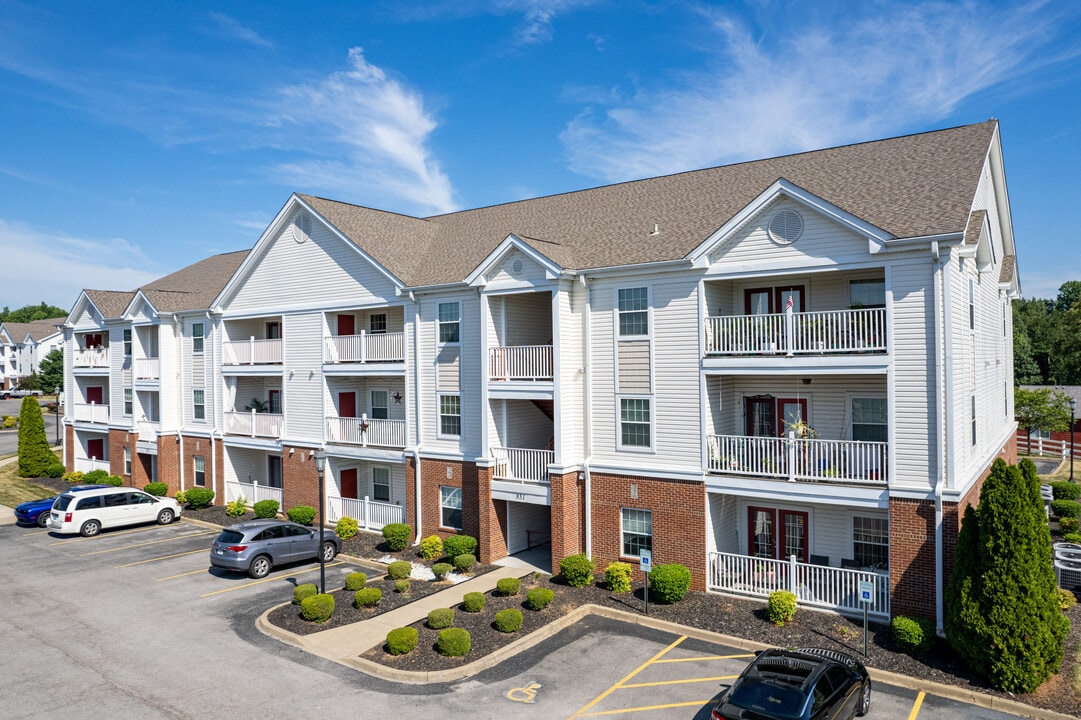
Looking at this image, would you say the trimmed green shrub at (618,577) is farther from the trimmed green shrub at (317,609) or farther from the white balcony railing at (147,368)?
the white balcony railing at (147,368)

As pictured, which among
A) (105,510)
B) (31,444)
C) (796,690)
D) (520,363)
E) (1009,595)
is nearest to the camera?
(796,690)

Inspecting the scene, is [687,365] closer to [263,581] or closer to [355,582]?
[355,582]

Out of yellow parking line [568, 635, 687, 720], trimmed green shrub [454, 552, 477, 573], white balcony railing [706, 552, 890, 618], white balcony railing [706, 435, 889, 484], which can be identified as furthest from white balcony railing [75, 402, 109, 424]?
yellow parking line [568, 635, 687, 720]

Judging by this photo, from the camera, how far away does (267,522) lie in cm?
2367

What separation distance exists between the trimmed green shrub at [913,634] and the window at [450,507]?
45.3ft

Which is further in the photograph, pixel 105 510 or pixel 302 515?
pixel 105 510

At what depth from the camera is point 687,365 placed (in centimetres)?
2031

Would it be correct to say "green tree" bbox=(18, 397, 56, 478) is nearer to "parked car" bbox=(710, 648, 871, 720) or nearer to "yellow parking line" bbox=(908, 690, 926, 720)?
"parked car" bbox=(710, 648, 871, 720)

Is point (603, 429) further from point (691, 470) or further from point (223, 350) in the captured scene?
point (223, 350)

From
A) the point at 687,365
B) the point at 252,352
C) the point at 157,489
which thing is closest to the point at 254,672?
→ the point at 687,365

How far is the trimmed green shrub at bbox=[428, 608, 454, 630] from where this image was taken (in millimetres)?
Answer: 17359

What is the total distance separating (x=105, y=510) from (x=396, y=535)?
13126 millimetres

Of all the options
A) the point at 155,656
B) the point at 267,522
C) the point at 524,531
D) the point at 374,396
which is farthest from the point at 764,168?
the point at 155,656

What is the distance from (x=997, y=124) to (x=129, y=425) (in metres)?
39.8
